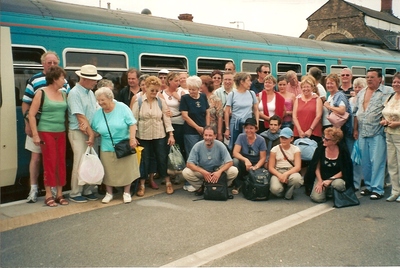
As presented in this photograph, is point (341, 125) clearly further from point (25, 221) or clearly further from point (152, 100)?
point (25, 221)

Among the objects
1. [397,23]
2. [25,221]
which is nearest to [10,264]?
[25,221]

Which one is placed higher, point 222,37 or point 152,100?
point 222,37

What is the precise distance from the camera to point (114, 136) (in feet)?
18.7

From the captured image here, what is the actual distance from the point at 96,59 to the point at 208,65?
2.98m

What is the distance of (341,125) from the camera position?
21.4 ft

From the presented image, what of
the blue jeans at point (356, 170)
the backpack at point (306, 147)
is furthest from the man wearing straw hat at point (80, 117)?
the blue jeans at point (356, 170)

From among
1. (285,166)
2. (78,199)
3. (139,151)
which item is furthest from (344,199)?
(78,199)

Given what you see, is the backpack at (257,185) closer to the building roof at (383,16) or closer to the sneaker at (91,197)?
the sneaker at (91,197)

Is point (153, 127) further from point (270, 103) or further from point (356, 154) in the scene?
point (356, 154)

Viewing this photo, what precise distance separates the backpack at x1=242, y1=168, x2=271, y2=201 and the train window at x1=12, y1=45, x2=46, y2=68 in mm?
3743

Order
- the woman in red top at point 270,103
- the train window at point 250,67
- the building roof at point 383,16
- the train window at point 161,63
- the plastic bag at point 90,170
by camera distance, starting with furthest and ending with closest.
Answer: the building roof at point 383,16
the train window at point 250,67
the train window at point 161,63
the woman in red top at point 270,103
the plastic bag at point 90,170

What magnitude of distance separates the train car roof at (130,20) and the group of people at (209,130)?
1.46 metres

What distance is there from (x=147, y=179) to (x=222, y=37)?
4.63 m

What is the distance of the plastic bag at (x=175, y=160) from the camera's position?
259 inches
